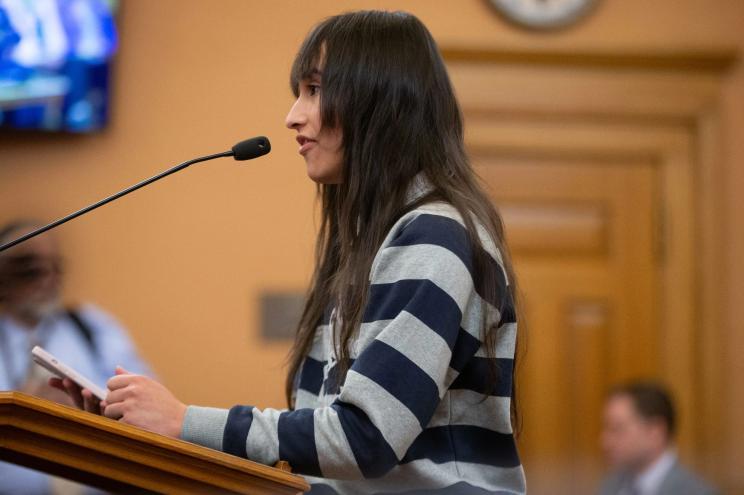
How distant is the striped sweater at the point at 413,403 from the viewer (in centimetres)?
122

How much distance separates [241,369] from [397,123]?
1.94 meters

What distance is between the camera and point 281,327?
3.28 metres

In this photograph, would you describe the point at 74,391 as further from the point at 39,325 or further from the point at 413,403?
the point at 39,325

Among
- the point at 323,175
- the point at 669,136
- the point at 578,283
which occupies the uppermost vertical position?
the point at 323,175

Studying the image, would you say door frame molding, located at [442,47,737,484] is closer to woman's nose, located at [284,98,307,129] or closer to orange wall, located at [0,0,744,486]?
orange wall, located at [0,0,744,486]

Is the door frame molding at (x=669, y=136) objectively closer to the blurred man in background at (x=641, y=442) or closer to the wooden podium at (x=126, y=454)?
the blurred man in background at (x=641, y=442)

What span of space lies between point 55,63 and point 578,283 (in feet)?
5.62

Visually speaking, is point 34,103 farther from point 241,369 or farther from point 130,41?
point 241,369

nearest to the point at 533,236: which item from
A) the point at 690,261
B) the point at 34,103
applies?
the point at 690,261

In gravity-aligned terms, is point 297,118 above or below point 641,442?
above

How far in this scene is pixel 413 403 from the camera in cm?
123

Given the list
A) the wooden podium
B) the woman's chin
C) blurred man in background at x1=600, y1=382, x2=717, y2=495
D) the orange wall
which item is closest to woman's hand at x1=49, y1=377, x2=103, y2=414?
the wooden podium

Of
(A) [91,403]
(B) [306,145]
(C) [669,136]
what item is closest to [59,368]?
(A) [91,403]

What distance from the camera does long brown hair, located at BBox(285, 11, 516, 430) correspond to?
4.55ft
